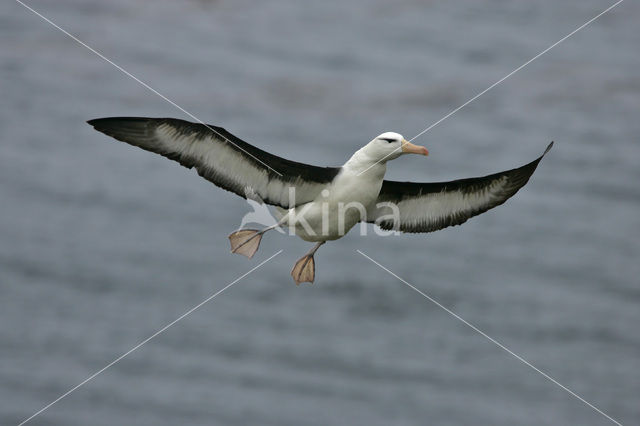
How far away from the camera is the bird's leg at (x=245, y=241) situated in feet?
33.7

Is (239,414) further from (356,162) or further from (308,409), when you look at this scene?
(356,162)

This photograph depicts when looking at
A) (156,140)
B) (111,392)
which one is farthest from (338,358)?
(156,140)

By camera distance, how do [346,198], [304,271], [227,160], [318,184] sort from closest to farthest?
[346,198] < [318,184] < [227,160] < [304,271]

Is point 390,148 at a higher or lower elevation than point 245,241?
higher

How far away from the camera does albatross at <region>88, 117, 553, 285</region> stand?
9.00 metres

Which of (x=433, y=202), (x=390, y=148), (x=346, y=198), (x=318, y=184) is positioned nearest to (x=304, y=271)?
(x=433, y=202)

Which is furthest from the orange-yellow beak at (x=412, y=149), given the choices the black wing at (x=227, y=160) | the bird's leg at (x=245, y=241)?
the bird's leg at (x=245, y=241)

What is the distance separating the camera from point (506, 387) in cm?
7625

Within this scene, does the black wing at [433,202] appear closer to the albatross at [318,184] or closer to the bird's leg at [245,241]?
the albatross at [318,184]

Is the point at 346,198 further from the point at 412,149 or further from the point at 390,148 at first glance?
the point at 412,149

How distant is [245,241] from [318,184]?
1.37m

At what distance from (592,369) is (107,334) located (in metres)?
36.8

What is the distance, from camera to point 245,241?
10.4 metres

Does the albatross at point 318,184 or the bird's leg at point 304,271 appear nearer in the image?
the albatross at point 318,184
